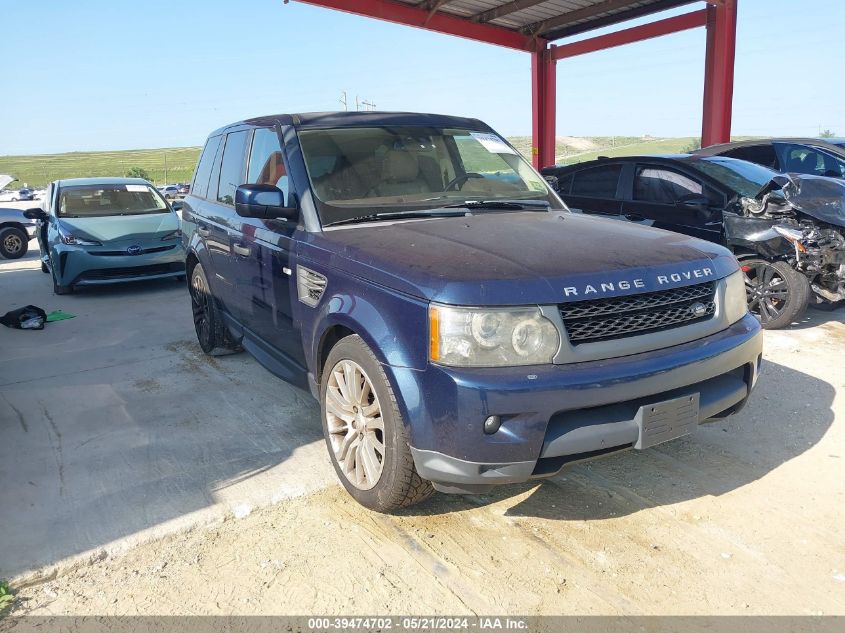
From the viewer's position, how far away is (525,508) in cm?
310

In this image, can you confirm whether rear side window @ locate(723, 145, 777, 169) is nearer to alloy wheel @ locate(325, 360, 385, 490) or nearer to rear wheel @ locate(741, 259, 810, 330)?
rear wheel @ locate(741, 259, 810, 330)

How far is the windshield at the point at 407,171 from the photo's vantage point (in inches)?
142

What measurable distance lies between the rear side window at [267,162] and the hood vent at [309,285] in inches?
20.7

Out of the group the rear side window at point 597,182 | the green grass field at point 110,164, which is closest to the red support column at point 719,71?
the rear side window at point 597,182

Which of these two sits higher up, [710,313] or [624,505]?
[710,313]

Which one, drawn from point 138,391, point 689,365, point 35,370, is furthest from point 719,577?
point 35,370

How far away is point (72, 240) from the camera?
8617mm

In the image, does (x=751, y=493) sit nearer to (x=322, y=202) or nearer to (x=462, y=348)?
(x=462, y=348)

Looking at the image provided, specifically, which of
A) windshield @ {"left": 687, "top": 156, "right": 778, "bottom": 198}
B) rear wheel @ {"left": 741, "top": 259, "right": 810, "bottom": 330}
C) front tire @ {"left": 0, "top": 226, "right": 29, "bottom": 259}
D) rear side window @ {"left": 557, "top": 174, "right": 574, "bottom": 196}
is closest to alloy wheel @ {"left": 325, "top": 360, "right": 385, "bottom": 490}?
rear wheel @ {"left": 741, "top": 259, "right": 810, "bottom": 330}

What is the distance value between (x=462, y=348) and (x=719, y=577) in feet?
4.39

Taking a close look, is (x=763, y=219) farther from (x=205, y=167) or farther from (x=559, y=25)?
(x=559, y=25)

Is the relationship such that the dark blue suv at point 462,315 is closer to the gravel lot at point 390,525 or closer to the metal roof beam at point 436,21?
the gravel lot at point 390,525

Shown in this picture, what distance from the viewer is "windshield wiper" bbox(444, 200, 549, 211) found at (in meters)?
3.73

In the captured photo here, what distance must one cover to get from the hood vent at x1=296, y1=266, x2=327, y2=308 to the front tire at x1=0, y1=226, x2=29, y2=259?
43.7ft
